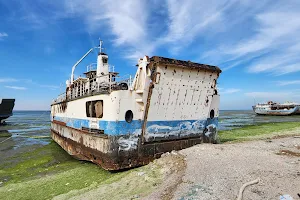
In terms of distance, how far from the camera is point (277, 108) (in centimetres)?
6038

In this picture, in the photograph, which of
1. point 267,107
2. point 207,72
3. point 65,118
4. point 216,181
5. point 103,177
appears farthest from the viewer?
point 267,107

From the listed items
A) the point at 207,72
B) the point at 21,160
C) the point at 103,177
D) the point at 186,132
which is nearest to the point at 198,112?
the point at 186,132

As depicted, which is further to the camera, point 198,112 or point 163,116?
point 198,112

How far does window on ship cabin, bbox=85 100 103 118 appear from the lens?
10828mm

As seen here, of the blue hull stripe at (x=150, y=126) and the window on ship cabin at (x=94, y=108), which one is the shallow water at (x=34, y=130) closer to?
the window on ship cabin at (x=94, y=108)

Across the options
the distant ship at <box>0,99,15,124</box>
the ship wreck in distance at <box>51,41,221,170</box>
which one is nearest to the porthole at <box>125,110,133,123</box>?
the ship wreck in distance at <box>51,41,221,170</box>

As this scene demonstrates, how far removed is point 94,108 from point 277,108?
2409 inches

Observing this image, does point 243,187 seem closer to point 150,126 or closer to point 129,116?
point 150,126

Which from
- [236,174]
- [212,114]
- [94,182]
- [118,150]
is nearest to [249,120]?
[212,114]

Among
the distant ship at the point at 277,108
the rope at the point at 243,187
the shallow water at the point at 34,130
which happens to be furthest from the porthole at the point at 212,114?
the distant ship at the point at 277,108

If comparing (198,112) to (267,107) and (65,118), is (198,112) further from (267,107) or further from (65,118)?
(267,107)

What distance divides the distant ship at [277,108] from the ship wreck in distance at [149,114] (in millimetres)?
53544

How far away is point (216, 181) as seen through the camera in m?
6.23

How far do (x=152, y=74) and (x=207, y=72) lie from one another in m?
3.13
